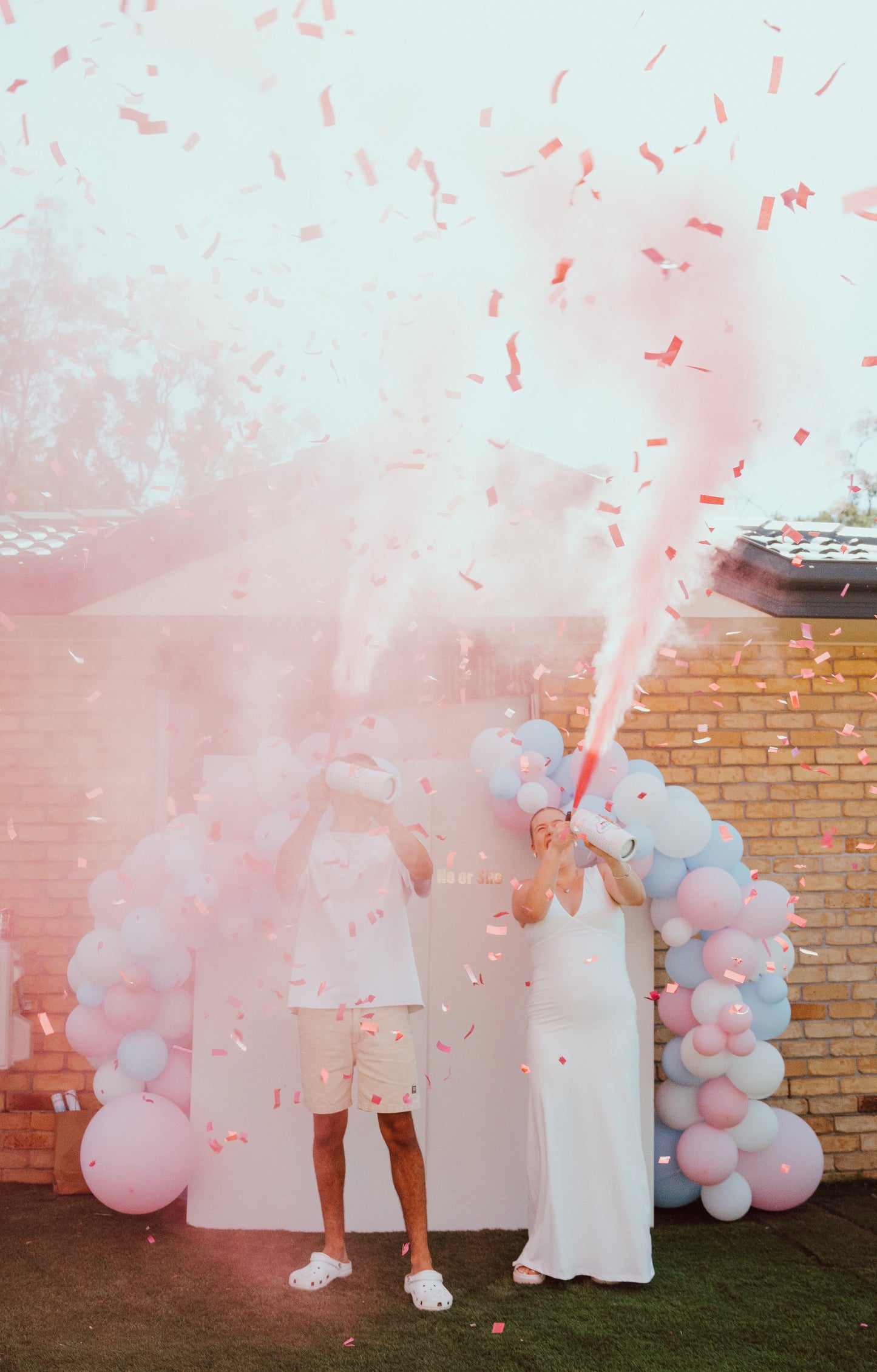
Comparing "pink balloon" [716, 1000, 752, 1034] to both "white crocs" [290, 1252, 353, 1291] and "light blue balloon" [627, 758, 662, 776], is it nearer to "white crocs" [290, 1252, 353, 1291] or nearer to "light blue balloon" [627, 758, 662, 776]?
"light blue balloon" [627, 758, 662, 776]

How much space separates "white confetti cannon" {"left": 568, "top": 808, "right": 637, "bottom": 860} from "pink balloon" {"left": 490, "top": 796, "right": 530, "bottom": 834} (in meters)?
0.57

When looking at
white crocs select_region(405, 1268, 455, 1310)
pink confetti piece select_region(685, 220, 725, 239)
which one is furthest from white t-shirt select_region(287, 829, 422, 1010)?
pink confetti piece select_region(685, 220, 725, 239)

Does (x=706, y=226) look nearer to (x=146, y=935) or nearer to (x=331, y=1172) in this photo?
(x=146, y=935)

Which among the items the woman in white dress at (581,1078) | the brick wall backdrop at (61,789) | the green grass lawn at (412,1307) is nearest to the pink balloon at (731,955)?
the woman in white dress at (581,1078)

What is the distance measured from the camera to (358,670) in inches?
206

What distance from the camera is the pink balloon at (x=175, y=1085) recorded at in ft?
14.4

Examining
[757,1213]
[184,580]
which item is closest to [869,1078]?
[757,1213]

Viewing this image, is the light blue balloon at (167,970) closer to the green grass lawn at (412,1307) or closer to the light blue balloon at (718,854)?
the green grass lawn at (412,1307)

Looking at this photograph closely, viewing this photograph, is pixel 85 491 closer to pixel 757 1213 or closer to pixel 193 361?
pixel 193 361

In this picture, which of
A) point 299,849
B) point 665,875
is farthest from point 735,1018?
point 299,849

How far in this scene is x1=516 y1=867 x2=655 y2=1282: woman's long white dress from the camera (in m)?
3.74

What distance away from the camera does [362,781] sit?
3.65 metres

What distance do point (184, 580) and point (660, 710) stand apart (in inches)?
100.0

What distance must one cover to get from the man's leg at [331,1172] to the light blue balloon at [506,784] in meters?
1.38
